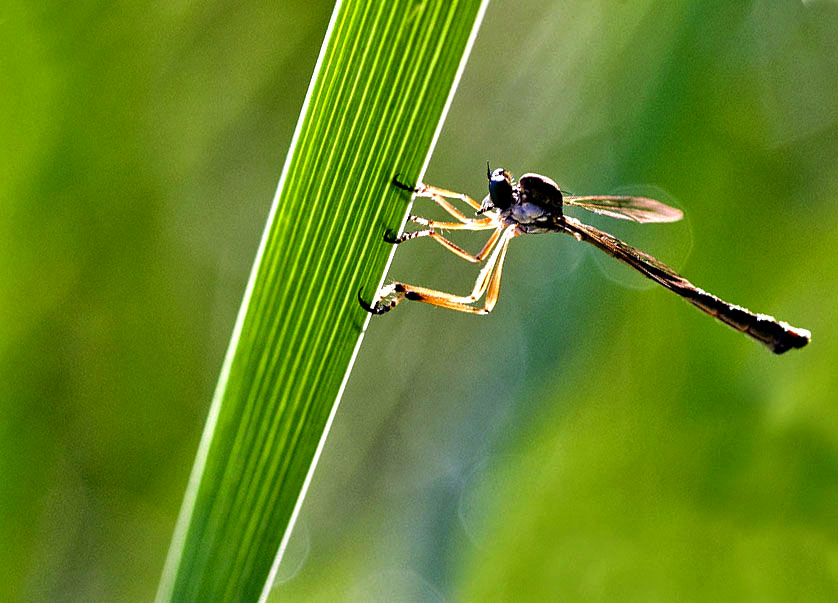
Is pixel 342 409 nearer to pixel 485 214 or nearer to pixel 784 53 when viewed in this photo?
pixel 485 214

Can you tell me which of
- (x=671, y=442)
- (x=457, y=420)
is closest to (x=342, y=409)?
(x=457, y=420)

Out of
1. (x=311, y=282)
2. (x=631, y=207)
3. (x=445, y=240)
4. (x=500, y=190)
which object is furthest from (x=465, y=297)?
(x=311, y=282)

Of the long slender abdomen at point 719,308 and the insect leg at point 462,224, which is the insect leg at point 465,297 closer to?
the insect leg at point 462,224

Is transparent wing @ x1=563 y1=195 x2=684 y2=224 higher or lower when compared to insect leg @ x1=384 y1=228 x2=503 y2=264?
higher

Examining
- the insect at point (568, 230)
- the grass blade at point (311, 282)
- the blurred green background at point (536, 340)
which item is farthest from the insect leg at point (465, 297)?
the grass blade at point (311, 282)

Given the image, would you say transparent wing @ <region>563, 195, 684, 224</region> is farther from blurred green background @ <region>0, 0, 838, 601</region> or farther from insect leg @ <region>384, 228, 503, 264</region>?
insect leg @ <region>384, 228, 503, 264</region>

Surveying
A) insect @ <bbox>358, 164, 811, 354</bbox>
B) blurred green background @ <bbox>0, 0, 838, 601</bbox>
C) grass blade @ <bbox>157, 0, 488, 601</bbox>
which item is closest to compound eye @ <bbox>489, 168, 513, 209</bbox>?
insect @ <bbox>358, 164, 811, 354</bbox>

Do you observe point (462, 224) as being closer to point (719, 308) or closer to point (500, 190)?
point (500, 190)
